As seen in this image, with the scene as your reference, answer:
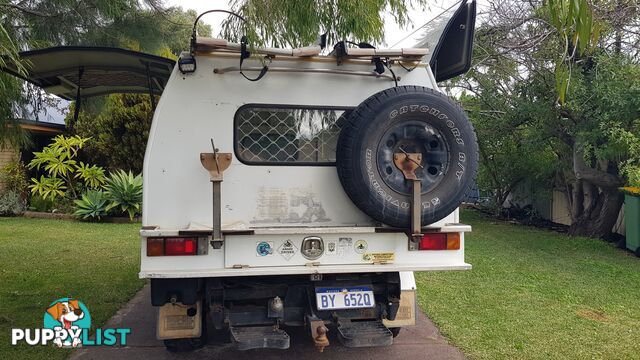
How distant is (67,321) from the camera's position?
454 cm

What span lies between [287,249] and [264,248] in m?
0.16

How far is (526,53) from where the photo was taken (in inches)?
381

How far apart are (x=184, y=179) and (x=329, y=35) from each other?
2678 millimetres

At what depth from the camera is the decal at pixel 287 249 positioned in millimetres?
3559

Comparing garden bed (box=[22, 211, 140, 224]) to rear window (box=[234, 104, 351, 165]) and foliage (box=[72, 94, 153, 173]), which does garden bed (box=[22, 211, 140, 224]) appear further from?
rear window (box=[234, 104, 351, 165])

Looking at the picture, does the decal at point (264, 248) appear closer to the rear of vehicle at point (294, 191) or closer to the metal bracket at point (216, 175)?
the rear of vehicle at point (294, 191)

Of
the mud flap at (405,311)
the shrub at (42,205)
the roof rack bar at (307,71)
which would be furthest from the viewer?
the shrub at (42,205)

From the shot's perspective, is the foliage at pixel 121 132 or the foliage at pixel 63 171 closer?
the foliage at pixel 63 171

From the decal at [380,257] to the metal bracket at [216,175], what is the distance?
1.07m

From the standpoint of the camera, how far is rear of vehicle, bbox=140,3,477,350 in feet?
11.3

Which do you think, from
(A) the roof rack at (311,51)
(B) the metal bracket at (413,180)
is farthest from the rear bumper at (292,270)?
(A) the roof rack at (311,51)

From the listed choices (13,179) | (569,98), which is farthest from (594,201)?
(13,179)

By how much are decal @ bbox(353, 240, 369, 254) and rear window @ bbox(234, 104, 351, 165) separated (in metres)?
0.64

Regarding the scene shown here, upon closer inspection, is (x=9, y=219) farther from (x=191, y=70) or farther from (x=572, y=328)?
(x=572, y=328)
